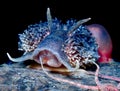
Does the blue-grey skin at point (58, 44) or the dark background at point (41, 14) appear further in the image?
the dark background at point (41, 14)

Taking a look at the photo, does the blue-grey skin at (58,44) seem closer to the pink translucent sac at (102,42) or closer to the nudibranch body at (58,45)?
the nudibranch body at (58,45)

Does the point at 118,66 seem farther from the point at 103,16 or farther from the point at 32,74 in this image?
the point at 103,16

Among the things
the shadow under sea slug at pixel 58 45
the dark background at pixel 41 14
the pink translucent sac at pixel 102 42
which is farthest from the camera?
the dark background at pixel 41 14

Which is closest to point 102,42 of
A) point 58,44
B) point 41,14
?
point 58,44

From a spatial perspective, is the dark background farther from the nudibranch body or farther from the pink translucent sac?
the nudibranch body

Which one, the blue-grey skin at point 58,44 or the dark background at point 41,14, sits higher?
the dark background at point 41,14

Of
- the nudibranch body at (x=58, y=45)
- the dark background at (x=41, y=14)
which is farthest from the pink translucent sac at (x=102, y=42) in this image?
the dark background at (x=41, y=14)

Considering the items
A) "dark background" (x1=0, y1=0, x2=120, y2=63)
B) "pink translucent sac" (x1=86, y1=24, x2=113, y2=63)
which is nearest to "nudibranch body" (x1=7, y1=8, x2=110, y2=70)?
"pink translucent sac" (x1=86, y1=24, x2=113, y2=63)
